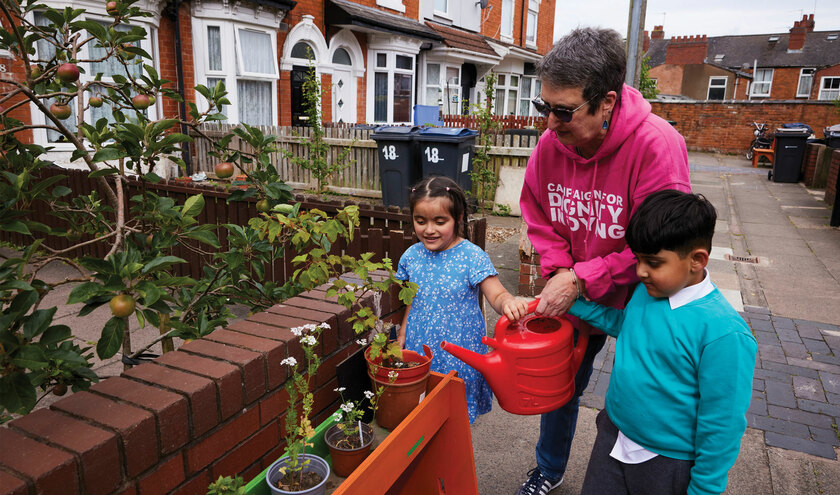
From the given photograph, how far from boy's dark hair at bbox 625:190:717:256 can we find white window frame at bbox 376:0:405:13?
15096 mm

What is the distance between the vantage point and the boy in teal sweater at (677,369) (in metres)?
1.52

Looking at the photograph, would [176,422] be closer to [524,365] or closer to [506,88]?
[524,365]

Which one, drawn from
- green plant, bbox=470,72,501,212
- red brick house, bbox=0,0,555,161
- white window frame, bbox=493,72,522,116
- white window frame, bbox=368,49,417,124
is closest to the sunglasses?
red brick house, bbox=0,0,555,161

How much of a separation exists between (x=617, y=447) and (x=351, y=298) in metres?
1.00

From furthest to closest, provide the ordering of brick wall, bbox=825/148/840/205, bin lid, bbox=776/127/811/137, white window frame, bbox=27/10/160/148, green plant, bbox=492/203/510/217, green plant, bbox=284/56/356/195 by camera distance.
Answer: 1. bin lid, bbox=776/127/811/137
2. brick wall, bbox=825/148/840/205
3. green plant, bbox=284/56/356/195
4. green plant, bbox=492/203/510/217
5. white window frame, bbox=27/10/160/148

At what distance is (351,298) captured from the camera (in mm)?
1847

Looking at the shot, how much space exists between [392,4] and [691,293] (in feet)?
51.6

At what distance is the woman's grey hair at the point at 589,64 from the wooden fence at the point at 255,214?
1.53m

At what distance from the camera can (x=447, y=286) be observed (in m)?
2.37

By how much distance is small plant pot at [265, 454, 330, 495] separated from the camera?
1381mm

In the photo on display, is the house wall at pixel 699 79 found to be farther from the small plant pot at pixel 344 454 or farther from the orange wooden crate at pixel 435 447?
the small plant pot at pixel 344 454

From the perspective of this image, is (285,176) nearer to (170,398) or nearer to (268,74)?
(268,74)

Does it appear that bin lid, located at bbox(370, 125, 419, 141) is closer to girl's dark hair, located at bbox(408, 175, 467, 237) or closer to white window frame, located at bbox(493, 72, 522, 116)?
girl's dark hair, located at bbox(408, 175, 467, 237)

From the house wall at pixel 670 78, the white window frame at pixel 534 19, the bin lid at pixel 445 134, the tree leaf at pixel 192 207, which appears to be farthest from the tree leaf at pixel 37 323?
the house wall at pixel 670 78
